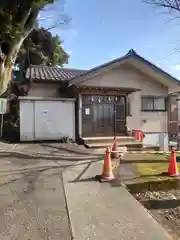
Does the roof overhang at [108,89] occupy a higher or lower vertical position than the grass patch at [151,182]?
higher

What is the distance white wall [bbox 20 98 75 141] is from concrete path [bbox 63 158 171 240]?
8132 mm

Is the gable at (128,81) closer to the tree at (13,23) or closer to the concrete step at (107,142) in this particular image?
the concrete step at (107,142)

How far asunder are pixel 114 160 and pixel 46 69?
13019 mm

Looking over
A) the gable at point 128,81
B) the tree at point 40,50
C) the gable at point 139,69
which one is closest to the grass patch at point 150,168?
the gable at point 139,69

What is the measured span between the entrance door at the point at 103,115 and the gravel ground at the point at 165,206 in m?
9.70

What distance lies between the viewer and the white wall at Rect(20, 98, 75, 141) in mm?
13773

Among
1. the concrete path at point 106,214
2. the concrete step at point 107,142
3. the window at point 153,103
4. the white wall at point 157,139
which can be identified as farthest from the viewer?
the window at point 153,103

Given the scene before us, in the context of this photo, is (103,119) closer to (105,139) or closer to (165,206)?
(105,139)

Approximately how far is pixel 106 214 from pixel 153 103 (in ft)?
46.8

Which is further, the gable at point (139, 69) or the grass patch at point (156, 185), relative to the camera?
the gable at point (139, 69)

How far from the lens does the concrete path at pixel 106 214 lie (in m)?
3.54

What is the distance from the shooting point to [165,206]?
529 centimetres

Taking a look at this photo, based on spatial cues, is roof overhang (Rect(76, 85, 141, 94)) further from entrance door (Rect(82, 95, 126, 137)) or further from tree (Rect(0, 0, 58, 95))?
tree (Rect(0, 0, 58, 95))

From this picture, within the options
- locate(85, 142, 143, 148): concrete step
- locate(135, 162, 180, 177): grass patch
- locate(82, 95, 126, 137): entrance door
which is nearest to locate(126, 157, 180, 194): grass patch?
locate(135, 162, 180, 177): grass patch
